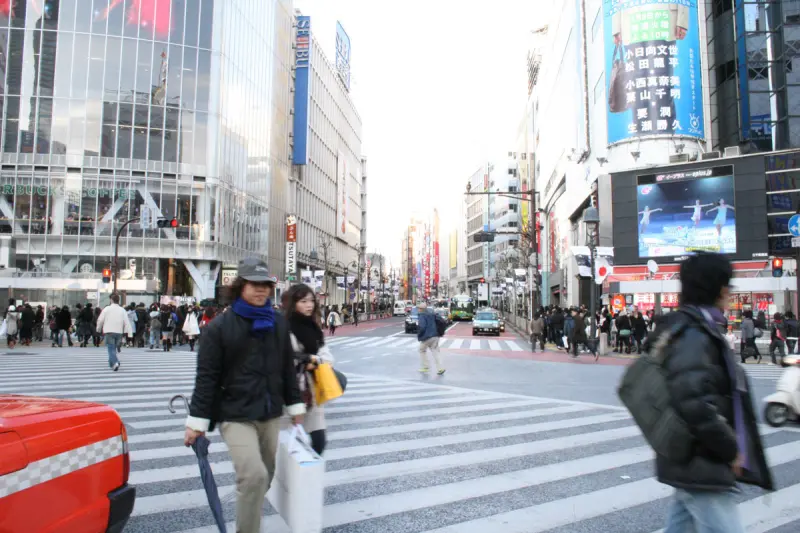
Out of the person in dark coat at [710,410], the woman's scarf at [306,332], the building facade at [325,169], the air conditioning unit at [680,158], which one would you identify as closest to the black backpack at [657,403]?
the person in dark coat at [710,410]

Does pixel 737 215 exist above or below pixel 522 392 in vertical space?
above

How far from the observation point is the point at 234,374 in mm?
3506

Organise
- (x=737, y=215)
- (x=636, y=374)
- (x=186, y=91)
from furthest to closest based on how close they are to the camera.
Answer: (x=186, y=91), (x=737, y=215), (x=636, y=374)

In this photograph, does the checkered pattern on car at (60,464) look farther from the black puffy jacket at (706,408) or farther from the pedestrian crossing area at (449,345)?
the pedestrian crossing area at (449,345)

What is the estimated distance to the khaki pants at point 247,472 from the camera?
133 inches

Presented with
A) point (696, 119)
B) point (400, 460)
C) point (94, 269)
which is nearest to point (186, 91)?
point (94, 269)

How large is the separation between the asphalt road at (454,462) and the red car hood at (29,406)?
1.37 metres

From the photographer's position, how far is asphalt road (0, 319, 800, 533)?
4.61 m

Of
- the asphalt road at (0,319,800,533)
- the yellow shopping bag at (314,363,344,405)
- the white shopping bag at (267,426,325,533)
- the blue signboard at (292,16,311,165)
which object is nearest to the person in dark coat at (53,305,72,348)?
the asphalt road at (0,319,800,533)

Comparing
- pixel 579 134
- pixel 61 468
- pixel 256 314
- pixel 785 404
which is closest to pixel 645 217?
pixel 579 134

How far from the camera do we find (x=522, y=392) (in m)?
12.0

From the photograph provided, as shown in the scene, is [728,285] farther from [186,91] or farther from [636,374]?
[186,91]

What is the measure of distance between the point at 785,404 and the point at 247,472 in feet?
27.1

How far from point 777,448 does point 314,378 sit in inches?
226
